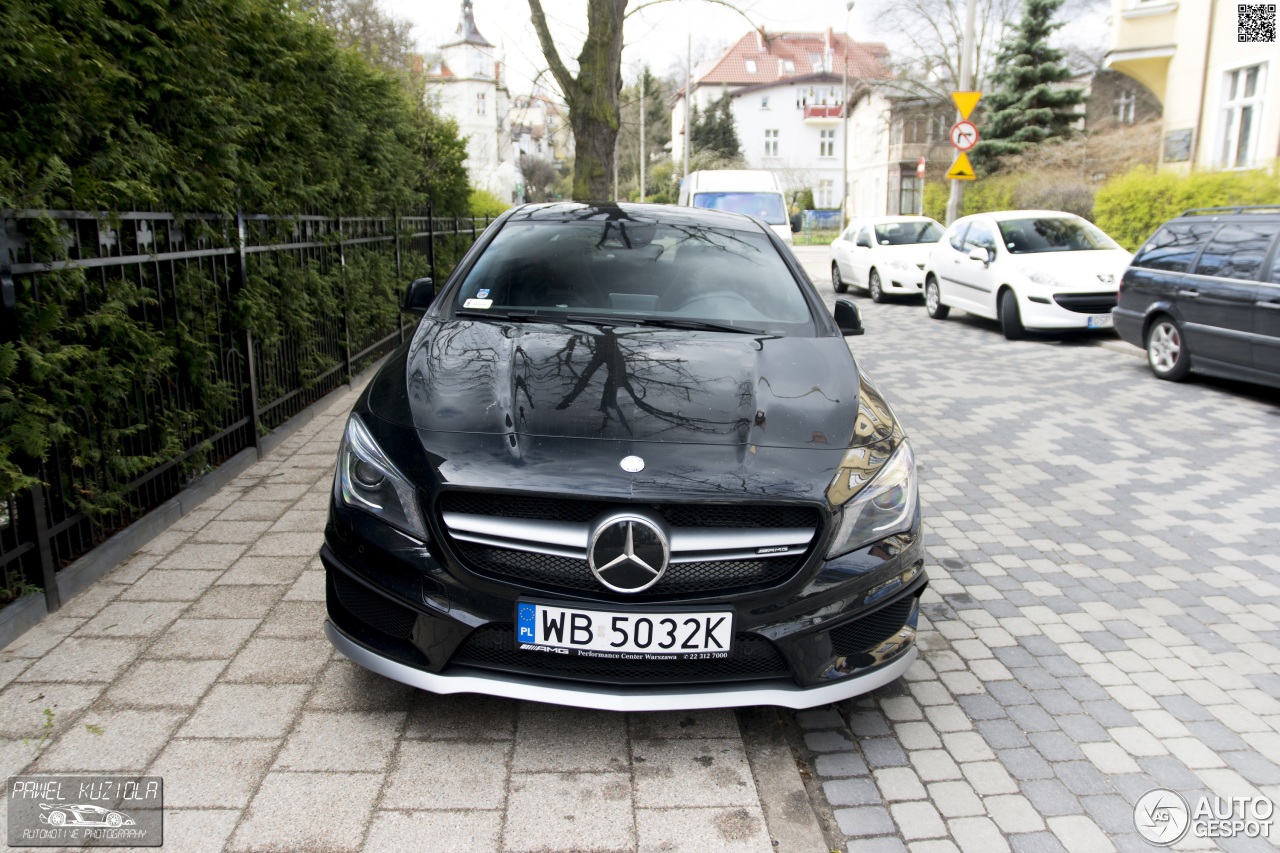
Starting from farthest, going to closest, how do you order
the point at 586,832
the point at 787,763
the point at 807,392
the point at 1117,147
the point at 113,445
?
the point at 1117,147 → the point at 113,445 → the point at 807,392 → the point at 787,763 → the point at 586,832

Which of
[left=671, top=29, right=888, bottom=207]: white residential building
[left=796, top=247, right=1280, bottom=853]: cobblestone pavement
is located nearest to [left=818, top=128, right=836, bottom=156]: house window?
[left=671, top=29, right=888, bottom=207]: white residential building

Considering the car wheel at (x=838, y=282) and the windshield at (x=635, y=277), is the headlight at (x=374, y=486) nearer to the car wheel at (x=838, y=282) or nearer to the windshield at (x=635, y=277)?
the windshield at (x=635, y=277)

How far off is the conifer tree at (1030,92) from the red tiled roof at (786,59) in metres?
47.3

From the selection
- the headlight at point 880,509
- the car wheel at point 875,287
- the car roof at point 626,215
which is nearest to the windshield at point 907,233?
the car wheel at point 875,287

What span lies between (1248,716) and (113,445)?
4.75 metres

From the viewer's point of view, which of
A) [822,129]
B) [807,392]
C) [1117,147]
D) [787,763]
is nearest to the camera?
[787,763]

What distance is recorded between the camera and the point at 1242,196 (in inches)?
557

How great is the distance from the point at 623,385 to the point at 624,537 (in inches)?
27.9

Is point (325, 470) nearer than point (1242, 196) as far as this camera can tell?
Yes

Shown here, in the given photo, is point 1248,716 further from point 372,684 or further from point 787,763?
point 372,684

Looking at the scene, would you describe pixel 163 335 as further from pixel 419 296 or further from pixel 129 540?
pixel 419 296

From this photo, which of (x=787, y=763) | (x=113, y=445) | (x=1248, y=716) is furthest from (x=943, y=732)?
(x=113, y=445)

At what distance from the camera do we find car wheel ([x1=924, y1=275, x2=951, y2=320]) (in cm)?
1523

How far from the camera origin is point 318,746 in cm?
300
